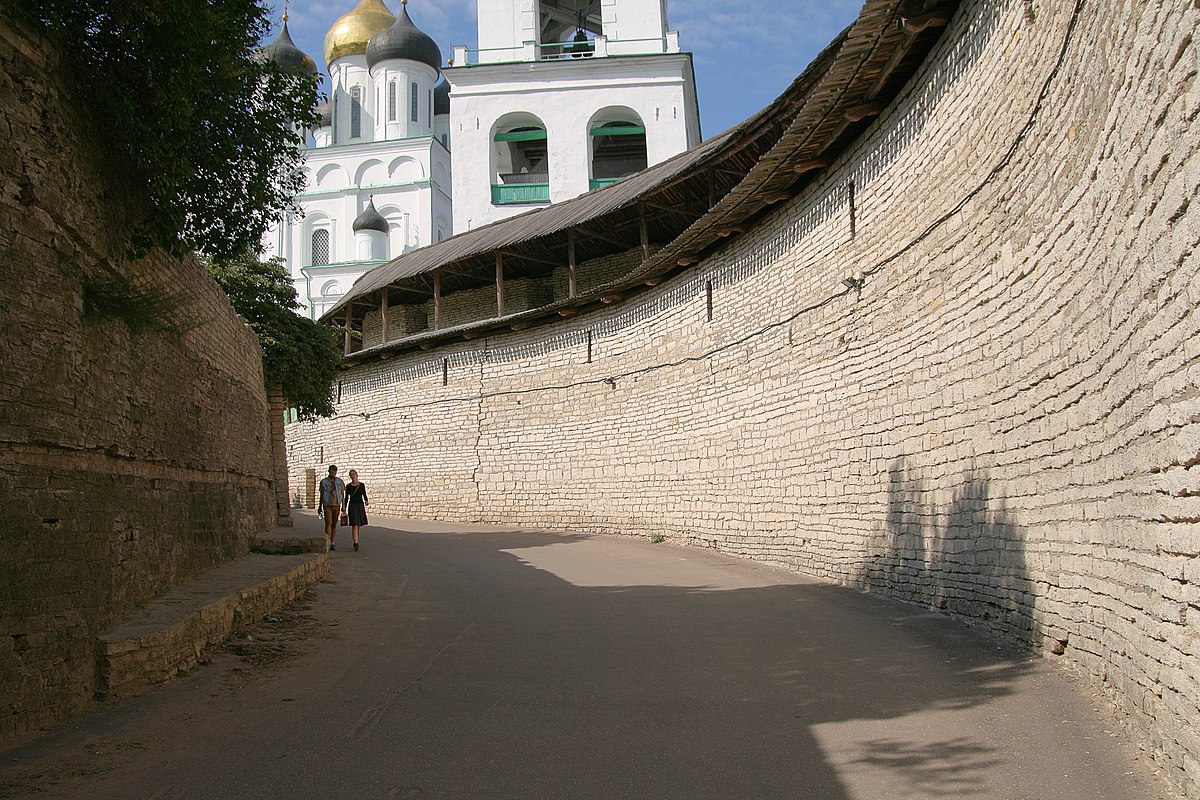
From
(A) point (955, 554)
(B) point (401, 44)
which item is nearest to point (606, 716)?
(A) point (955, 554)

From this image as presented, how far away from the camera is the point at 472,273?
2542cm

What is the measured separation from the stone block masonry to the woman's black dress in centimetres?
641

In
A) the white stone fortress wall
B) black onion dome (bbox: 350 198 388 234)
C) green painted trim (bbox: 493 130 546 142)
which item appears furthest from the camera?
black onion dome (bbox: 350 198 388 234)

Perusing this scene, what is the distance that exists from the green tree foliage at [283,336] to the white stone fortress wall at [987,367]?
5.66 meters

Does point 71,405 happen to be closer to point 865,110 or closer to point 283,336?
point 865,110

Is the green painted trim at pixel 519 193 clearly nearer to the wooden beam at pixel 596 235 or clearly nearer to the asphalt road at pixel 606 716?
the wooden beam at pixel 596 235

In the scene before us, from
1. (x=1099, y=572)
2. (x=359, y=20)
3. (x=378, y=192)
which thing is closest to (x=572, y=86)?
(x=378, y=192)

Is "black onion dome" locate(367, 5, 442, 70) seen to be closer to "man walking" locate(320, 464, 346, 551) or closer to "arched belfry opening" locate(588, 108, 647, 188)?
"arched belfry opening" locate(588, 108, 647, 188)

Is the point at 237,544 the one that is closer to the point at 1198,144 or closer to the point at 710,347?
the point at 710,347

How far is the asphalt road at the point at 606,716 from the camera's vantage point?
414 cm

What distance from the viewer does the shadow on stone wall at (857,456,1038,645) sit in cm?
645

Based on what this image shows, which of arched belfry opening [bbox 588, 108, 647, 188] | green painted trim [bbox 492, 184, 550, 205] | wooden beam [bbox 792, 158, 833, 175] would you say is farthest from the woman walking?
arched belfry opening [bbox 588, 108, 647, 188]

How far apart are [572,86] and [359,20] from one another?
62.5 ft

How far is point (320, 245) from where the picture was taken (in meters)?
48.5
